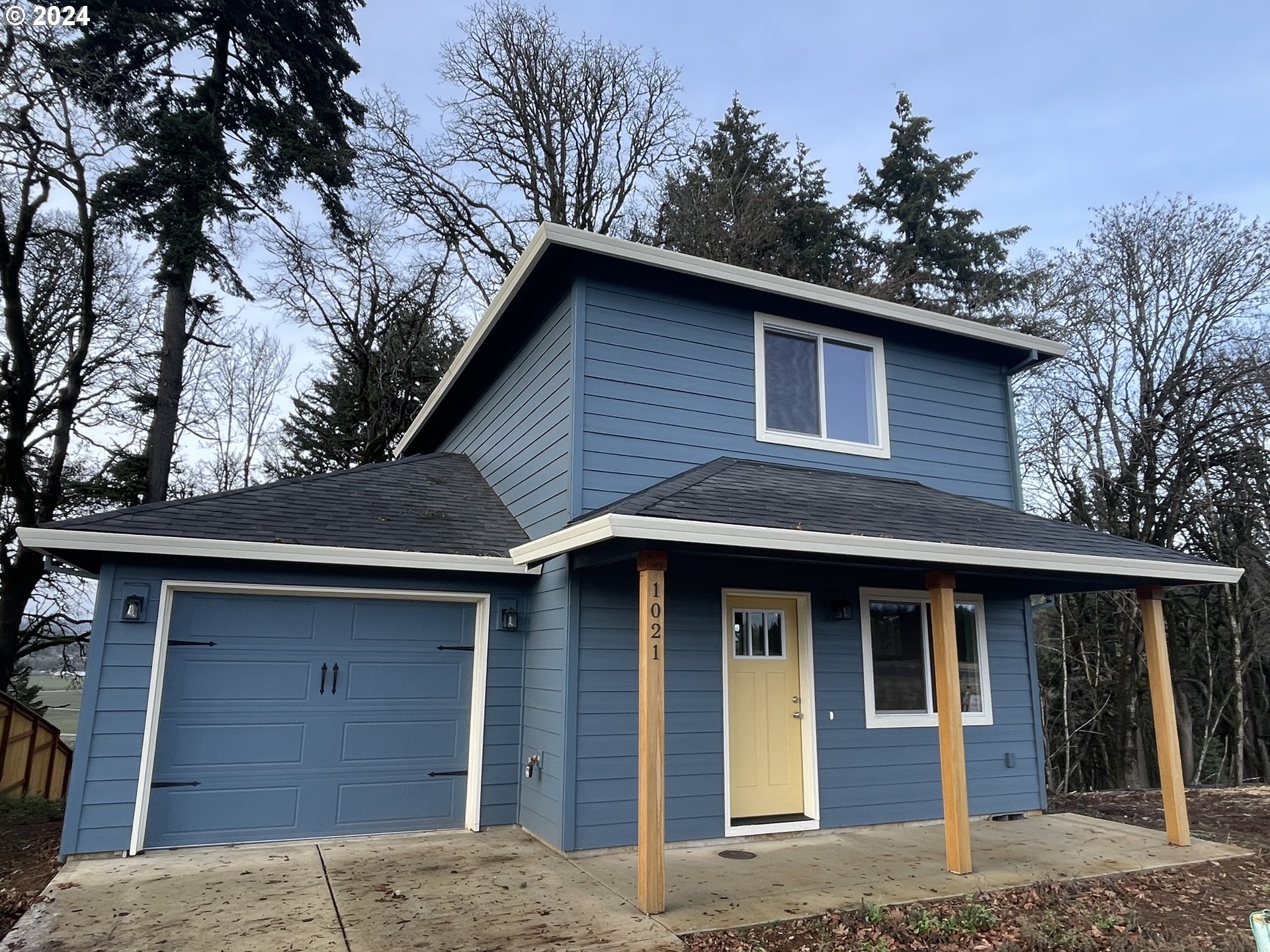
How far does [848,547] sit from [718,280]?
9.05 feet

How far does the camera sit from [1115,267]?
574 inches

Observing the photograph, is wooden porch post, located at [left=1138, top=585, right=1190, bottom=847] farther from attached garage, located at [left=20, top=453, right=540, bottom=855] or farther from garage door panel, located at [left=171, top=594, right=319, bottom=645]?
garage door panel, located at [left=171, top=594, right=319, bottom=645]

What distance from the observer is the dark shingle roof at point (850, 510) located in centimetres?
500

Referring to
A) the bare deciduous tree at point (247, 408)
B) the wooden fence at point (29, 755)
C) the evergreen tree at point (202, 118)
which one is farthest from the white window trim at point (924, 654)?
the bare deciduous tree at point (247, 408)

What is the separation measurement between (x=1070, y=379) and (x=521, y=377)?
486 inches

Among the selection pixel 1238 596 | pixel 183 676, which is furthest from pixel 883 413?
pixel 1238 596

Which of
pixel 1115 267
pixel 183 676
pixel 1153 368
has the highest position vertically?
pixel 1115 267

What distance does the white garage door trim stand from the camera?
5.41 metres

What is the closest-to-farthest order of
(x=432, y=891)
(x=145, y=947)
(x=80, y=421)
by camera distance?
(x=145, y=947)
(x=432, y=891)
(x=80, y=421)

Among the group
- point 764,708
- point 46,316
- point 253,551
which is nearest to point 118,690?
point 253,551

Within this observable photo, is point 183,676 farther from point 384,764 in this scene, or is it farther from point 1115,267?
point 1115,267

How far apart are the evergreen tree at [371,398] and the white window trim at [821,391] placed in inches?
450

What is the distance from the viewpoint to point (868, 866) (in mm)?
5281

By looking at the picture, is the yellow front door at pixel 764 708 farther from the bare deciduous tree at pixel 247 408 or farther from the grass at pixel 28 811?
the bare deciduous tree at pixel 247 408
